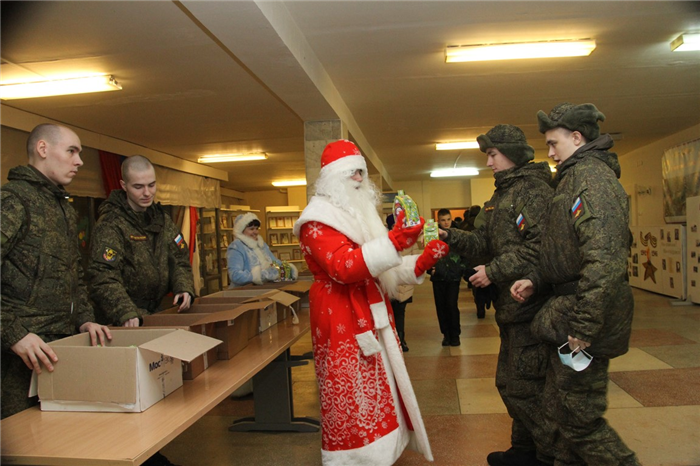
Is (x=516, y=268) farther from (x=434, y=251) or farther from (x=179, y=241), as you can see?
(x=179, y=241)

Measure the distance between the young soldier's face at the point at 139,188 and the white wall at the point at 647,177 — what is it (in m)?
10.1

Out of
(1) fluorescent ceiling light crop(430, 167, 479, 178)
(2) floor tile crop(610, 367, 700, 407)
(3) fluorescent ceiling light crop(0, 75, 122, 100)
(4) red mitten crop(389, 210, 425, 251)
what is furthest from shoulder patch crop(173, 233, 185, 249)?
(1) fluorescent ceiling light crop(430, 167, 479, 178)

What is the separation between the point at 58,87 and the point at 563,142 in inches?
190

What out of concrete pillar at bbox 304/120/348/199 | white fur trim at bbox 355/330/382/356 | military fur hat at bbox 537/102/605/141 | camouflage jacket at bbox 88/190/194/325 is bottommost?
white fur trim at bbox 355/330/382/356

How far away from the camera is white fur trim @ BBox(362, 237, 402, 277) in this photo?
2240 millimetres

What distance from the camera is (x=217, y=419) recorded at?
13.6 ft

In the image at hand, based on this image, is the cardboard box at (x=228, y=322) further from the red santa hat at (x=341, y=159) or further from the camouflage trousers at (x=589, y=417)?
the camouflage trousers at (x=589, y=417)

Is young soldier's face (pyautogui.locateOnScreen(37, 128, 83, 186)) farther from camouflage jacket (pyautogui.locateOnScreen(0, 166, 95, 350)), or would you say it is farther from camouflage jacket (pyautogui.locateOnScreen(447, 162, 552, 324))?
camouflage jacket (pyautogui.locateOnScreen(447, 162, 552, 324))

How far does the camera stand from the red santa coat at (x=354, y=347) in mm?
2320

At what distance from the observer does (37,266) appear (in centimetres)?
223

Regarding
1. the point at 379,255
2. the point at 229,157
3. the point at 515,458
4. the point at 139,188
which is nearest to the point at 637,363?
the point at 515,458

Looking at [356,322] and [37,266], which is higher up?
[37,266]

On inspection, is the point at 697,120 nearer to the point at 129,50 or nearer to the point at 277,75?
the point at 277,75

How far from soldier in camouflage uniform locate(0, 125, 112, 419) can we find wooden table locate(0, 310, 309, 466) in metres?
0.22
